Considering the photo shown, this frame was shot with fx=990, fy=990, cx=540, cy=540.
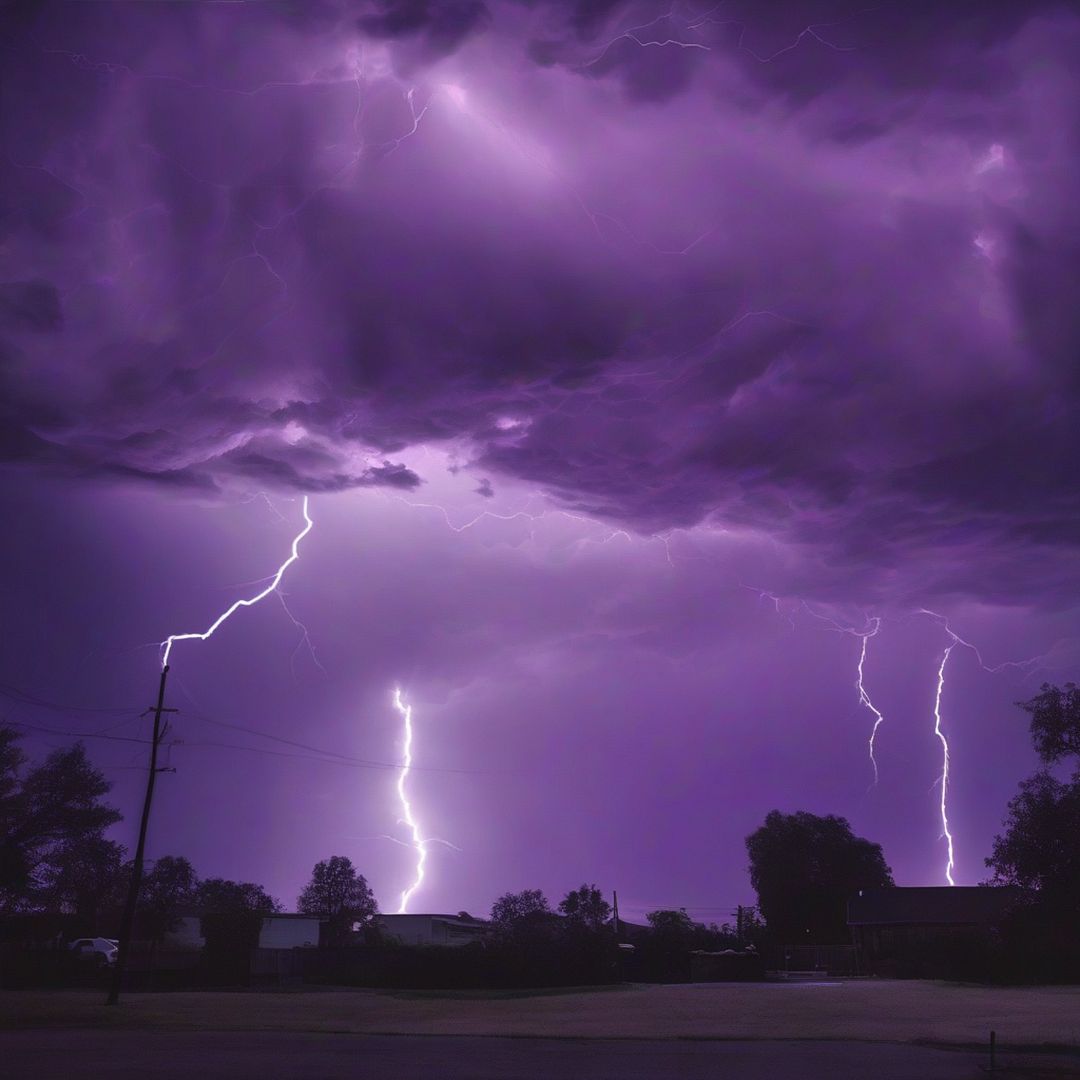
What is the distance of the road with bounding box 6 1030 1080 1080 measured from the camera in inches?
464

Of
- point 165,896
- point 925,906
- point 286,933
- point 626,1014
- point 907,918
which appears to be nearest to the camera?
point 626,1014

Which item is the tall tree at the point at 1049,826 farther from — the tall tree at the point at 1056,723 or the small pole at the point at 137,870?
the small pole at the point at 137,870

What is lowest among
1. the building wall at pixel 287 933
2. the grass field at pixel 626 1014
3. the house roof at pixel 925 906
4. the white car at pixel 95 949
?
the grass field at pixel 626 1014

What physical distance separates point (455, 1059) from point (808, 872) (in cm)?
7742

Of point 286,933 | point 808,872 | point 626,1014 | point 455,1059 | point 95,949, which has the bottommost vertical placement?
point 626,1014

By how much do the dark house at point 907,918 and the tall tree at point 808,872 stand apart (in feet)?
62.5

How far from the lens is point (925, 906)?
195 ft

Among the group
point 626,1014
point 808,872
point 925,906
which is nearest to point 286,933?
point 626,1014

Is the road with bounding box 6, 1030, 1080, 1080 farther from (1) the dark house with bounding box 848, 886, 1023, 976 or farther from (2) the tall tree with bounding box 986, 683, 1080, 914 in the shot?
(1) the dark house with bounding box 848, 886, 1023, 976

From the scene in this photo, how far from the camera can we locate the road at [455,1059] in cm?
1179

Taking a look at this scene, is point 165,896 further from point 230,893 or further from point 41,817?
point 41,817

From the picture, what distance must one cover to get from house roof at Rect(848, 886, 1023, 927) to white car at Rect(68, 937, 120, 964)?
136 feet

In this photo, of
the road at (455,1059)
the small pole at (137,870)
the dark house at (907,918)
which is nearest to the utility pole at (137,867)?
the small pole at (137,870)

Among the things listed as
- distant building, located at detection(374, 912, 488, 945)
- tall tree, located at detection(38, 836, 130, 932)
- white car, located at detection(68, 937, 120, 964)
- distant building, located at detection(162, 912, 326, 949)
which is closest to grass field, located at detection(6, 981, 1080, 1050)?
tall tree, located at detection(38, 836, 130, 932)
